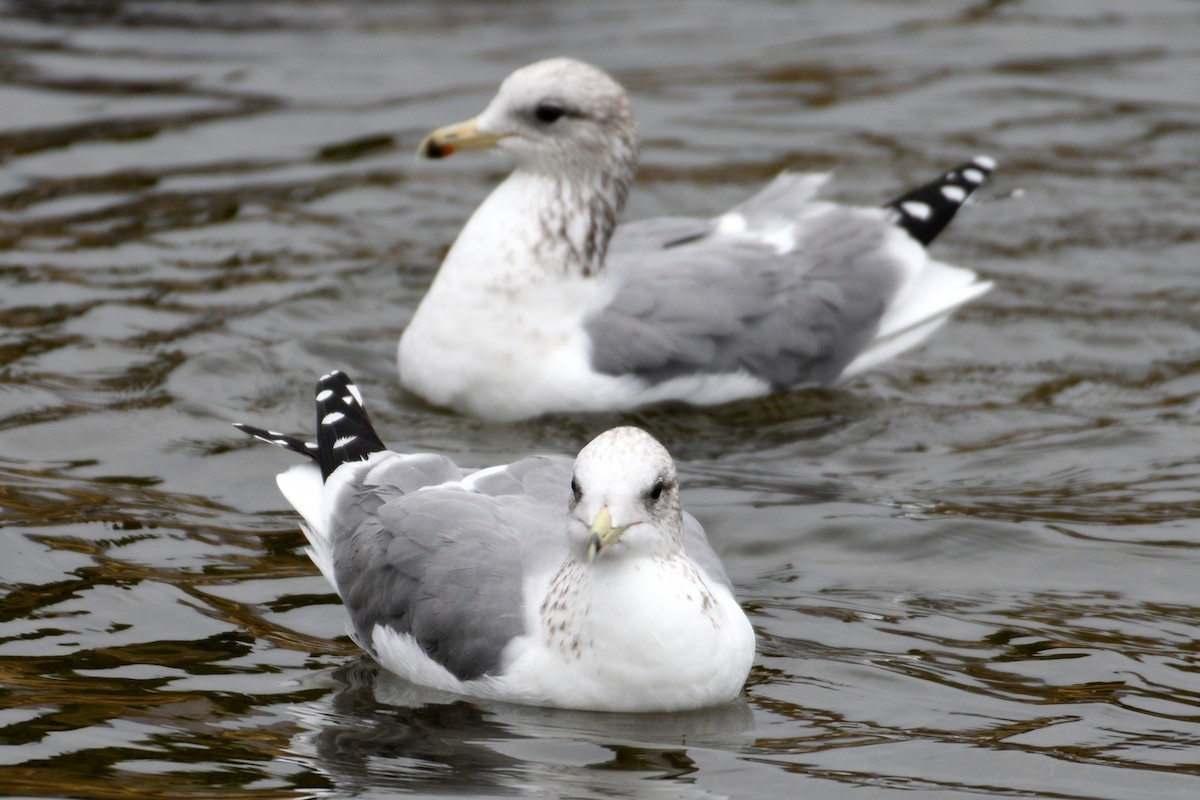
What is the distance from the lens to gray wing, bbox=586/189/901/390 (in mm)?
7836

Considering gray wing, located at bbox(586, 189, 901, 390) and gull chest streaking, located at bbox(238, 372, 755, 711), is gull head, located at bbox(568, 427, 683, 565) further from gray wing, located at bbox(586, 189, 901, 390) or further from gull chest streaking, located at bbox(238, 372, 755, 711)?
gray wing, located at bbox(586, 189, 901, 390)

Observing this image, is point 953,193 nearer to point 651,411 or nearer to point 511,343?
point 651,411

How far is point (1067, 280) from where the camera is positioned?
9.59 metres

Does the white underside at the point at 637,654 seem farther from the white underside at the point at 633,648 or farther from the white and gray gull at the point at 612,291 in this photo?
the white and gray gull at the point at 612,291

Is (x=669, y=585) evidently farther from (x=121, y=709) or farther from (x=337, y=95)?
(x=337, y=95)

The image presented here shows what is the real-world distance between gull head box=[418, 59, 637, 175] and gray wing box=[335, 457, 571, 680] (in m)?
2.78

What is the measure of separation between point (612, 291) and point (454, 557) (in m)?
2.90

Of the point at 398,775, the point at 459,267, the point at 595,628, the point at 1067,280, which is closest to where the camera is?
the point at 398,775

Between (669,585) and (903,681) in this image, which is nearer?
(669,585)

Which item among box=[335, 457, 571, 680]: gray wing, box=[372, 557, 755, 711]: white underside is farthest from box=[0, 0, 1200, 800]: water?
box=[335, 457, 571, 680]: gray wing

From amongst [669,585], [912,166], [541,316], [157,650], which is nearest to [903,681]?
[669,585]

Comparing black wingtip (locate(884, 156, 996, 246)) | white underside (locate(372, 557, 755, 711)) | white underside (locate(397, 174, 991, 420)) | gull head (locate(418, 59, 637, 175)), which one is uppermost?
gull head (locate(418, 59, 637, 175))

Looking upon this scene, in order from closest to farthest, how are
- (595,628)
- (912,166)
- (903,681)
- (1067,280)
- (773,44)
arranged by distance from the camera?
(595,628), (903,681), (1067,280), (912,166), (773,44)

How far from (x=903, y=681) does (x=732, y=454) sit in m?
2.28
